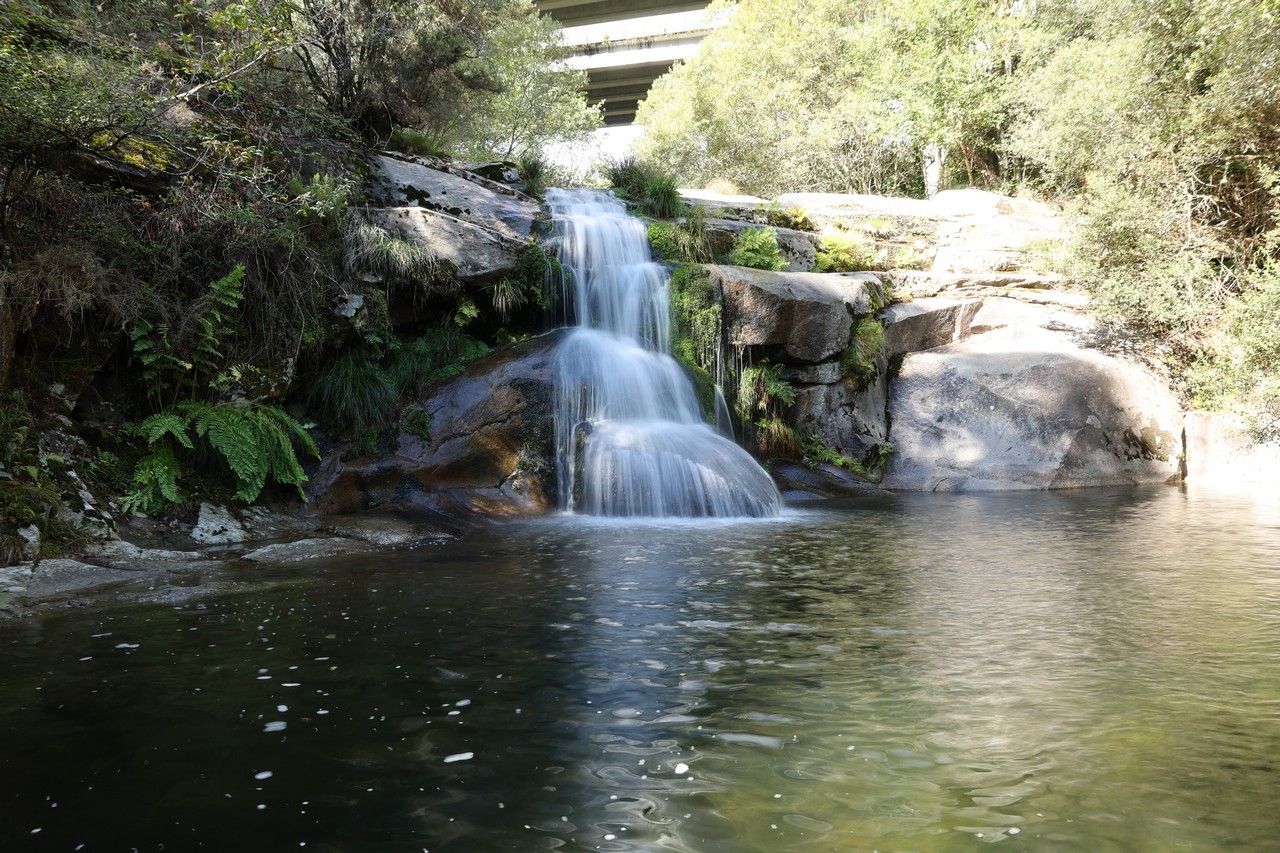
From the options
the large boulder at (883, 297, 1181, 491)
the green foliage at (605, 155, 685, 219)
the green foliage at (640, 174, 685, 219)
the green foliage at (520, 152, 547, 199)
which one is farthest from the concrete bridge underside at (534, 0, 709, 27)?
the large boulder at (883, 297, 1181, 491)

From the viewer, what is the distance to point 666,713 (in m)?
3.34

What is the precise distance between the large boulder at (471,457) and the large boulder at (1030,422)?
20.5ft

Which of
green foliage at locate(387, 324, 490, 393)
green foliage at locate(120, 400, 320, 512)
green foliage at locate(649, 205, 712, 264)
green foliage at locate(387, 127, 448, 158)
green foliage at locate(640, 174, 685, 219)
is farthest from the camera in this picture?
green foliage at locate(640, 174, 685, 219)

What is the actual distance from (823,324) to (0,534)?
10729 mm

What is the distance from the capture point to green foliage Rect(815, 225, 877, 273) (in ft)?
52.2

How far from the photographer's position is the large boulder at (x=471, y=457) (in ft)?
29.8

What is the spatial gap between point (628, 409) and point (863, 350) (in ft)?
16.6

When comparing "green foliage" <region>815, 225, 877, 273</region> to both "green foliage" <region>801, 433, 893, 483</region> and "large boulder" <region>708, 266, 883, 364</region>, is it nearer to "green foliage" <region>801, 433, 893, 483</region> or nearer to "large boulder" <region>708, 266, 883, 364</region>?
"large boulder" <region>708, 266, 883, 364</region>

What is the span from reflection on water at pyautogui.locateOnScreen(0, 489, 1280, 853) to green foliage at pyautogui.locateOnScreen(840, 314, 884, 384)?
753 centimetres

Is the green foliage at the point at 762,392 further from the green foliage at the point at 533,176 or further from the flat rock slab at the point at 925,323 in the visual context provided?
the green foliage at the point at 533,176

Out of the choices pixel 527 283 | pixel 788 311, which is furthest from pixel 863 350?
pixel 527 283

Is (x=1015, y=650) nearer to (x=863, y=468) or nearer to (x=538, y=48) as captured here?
(x=863, y=468)

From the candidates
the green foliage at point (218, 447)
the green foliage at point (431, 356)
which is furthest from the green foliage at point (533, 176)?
the green foliage at point (218, 447)

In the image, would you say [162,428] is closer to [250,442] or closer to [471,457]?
[250,442]
